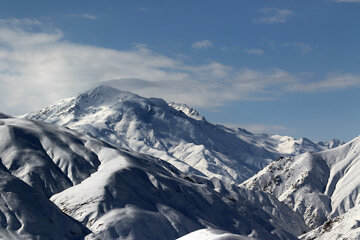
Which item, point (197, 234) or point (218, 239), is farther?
point (197, 234)

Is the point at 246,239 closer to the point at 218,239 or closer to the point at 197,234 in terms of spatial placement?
the point at 218,239

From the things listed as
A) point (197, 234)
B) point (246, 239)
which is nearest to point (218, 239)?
point (246, 239)

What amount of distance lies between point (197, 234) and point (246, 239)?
20.0 m

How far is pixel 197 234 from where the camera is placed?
587 ft

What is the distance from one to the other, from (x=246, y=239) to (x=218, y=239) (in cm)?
619

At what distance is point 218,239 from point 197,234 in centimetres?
1759

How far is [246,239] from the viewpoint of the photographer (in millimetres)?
162000

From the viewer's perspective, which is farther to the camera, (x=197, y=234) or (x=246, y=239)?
(x=197, y=234)

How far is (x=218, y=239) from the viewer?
162m
